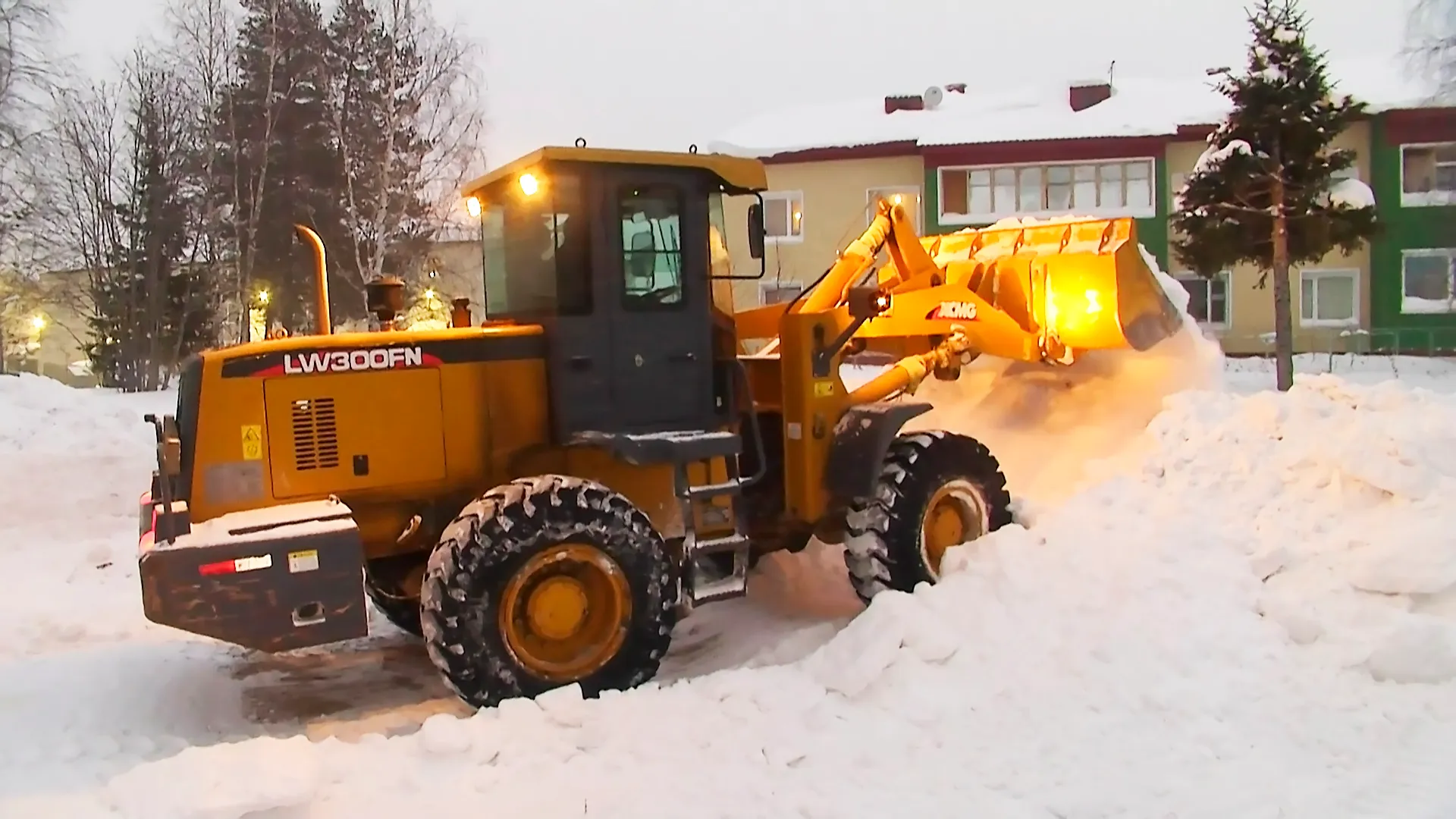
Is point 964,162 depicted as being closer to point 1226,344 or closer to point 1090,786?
point 1226,344

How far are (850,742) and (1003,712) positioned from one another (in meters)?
0.75

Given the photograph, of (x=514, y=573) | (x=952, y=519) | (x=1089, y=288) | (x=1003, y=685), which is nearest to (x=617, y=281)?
(x=514, y=573)

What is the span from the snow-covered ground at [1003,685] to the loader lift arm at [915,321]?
738mm

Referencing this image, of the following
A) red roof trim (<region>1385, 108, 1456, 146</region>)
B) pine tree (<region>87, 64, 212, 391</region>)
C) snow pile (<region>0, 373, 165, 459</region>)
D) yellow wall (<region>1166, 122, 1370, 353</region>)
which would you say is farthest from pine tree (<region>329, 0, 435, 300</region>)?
red roof trim (<region>1385, 108, 1456, 146</region>)

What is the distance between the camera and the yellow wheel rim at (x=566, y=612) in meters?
5.80

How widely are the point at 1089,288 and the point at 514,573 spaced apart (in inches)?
194

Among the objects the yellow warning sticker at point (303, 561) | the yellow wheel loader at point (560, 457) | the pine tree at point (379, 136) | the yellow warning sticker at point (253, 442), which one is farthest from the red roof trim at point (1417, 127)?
the yellow warning sticker at point (303, 561)

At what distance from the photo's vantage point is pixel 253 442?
5.83 m

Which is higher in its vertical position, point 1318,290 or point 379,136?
point 379,136

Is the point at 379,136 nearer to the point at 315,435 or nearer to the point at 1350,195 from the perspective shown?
the point at 1350,195

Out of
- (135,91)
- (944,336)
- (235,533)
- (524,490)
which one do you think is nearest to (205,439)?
(235,533)

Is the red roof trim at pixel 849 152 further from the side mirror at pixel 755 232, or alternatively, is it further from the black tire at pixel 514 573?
the black tire at pixel 514 573

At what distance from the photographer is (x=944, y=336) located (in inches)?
346

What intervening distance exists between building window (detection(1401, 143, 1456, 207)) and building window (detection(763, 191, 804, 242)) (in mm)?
14686
